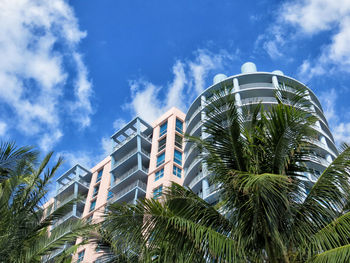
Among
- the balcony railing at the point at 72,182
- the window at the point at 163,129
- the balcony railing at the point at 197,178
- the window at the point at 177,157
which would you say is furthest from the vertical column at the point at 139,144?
the balcony railing at the point at 72,182

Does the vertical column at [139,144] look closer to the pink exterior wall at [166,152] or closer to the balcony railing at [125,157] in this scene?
the balcony railing at [125,157]

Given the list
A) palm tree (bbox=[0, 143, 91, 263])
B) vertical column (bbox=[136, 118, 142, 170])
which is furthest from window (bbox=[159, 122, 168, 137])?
palm tree (bbox=[0, 143, 91, 263])

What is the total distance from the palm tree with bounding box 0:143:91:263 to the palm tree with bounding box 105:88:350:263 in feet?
11.9

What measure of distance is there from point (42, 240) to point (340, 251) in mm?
8116

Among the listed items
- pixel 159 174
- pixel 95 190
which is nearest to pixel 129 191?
pixel 159 174

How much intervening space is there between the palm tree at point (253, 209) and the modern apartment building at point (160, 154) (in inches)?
927

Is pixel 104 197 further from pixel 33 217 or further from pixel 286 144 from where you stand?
pixel 286 144

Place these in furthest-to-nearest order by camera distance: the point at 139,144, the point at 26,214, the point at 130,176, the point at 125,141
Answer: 1. the point at 125,141
2. the point at 139,144
3. the point at 130,176
4. the point at 26,214

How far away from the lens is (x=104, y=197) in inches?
1850

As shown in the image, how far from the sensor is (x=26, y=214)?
10.5 metres

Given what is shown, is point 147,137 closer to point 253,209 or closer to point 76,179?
point 76,179

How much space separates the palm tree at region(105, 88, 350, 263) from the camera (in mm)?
7250

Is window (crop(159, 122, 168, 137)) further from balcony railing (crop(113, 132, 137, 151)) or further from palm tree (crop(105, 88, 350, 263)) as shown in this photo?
palm tree (crop(105, 88, 350, 263))

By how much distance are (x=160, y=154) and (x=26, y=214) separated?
32.2m
